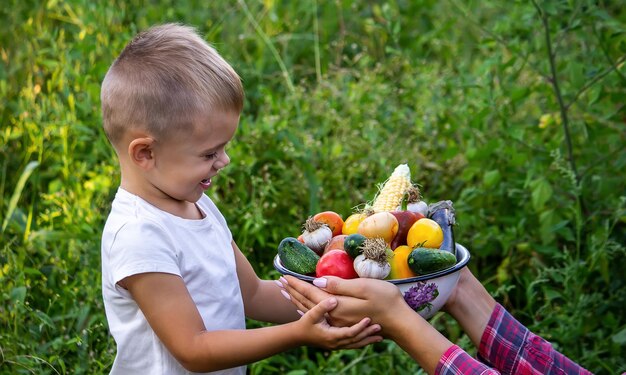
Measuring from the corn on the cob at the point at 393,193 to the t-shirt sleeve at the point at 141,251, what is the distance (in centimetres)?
54

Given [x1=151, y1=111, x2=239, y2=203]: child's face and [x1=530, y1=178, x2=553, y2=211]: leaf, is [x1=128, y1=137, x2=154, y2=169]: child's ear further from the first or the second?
[x1=530, y1=178, x2=553, y2=211]: leaf

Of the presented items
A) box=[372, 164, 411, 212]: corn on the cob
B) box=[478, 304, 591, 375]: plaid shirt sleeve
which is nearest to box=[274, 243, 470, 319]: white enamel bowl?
box=[372, 164, 411, 212]: corn on the cob

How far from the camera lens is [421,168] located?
13.1ft

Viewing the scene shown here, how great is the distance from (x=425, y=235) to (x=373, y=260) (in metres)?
0.16

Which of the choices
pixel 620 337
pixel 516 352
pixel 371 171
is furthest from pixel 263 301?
pixel 371 171

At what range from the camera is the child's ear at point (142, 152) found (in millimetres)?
2004

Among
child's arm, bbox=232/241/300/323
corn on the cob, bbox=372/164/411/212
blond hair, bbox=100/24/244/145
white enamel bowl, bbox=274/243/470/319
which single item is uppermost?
blond hair, bbox=100/24/244/145

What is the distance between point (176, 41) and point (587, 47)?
2.18 m

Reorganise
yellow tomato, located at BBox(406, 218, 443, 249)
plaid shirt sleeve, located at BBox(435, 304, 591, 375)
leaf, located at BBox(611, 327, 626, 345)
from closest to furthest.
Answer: yellow tomato, located at BBox(406, 218, 443, 249) < plaid shirt sleeve, located at BBox(435, 304, 591, 375) < leaf, located at BBox(611, 327, 626, 345)

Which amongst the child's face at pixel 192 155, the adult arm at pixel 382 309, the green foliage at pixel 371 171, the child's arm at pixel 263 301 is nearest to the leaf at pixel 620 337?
the green foliage at pixel 371 171

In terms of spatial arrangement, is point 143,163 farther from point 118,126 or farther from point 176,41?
point 176,41

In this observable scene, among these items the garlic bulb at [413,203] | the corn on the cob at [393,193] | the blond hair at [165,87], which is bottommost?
the garlic bulb at [413,203]

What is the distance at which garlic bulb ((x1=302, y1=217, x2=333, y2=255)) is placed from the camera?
2154mm

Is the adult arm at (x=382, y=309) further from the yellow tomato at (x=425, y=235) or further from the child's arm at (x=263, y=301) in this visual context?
the child's arm at (x=263, y=301)
